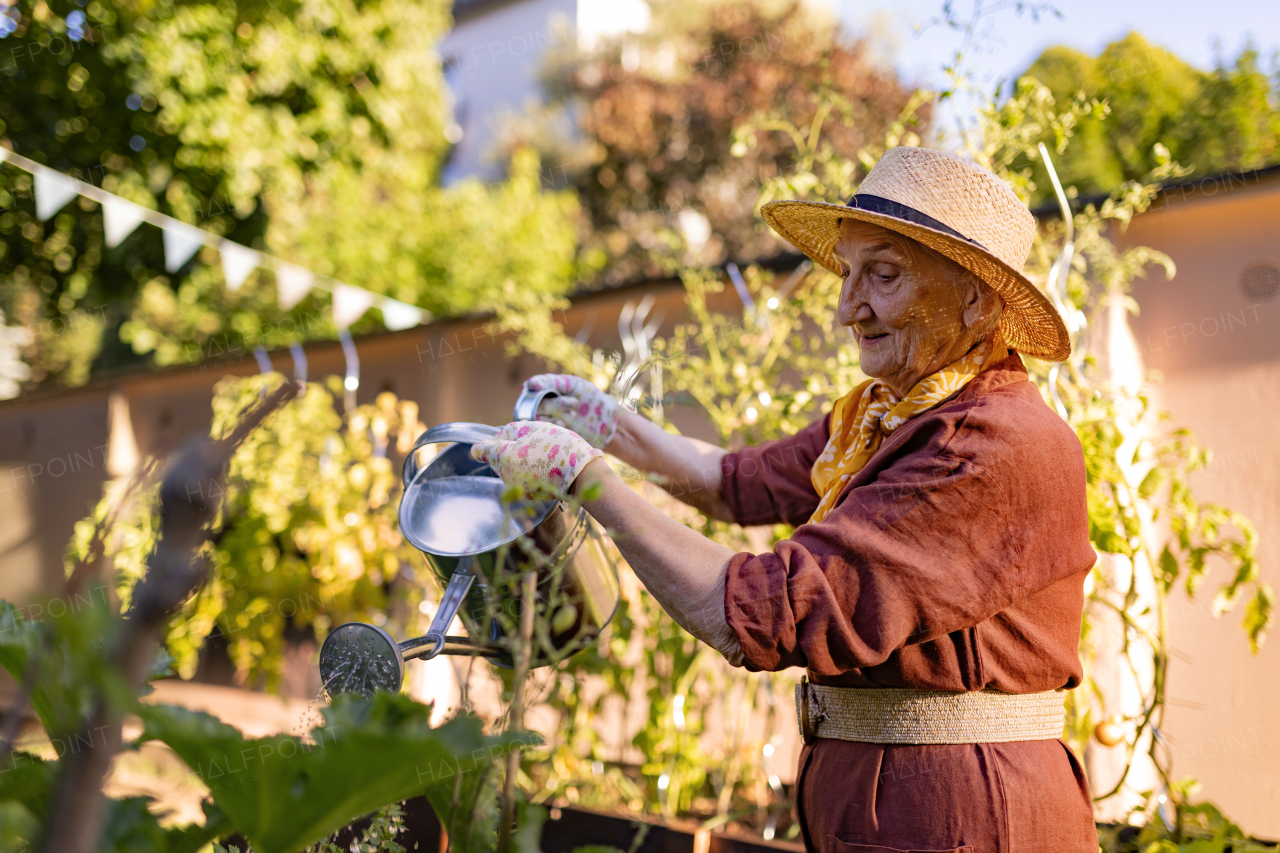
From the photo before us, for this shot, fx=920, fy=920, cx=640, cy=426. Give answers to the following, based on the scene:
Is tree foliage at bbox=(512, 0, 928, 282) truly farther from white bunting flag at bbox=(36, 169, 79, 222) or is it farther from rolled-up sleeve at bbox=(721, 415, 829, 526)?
rolled-up sleeve at bbox=(721, 415, 829, 526)

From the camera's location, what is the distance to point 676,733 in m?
2.70

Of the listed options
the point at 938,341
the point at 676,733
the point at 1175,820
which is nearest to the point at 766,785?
the point at 676,733

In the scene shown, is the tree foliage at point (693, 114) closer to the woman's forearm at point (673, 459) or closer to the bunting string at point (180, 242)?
the bunting string at point (180, 242)

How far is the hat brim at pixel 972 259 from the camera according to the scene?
126cm

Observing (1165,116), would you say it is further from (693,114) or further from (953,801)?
(953,801)

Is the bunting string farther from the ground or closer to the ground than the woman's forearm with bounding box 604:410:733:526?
farther from the ground

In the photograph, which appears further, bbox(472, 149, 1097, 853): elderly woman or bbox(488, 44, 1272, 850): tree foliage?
bbox(488, 44, 1272, 850): tree foliage

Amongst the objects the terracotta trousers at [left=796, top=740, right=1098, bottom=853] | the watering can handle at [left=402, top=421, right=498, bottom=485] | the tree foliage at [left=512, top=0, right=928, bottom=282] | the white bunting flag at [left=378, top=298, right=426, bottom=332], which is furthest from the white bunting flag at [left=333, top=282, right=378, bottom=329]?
the tree foliage at [left=512, top=0, right=928, bottom=282]

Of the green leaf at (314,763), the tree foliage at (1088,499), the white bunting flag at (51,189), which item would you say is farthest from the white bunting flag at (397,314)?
the green leaf at (314,763)

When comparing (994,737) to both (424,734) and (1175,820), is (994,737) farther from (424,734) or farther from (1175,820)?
(1175,820)

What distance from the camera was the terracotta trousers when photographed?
1212 mm

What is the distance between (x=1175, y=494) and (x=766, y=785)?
152 centimetres

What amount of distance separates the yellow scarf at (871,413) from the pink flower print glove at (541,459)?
1.14 ft

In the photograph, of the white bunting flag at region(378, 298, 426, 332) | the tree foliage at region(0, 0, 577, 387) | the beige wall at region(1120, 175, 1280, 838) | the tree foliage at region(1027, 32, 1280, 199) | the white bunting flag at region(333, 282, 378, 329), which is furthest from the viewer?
the tree foliage at region(0, 0, 577, 387)
